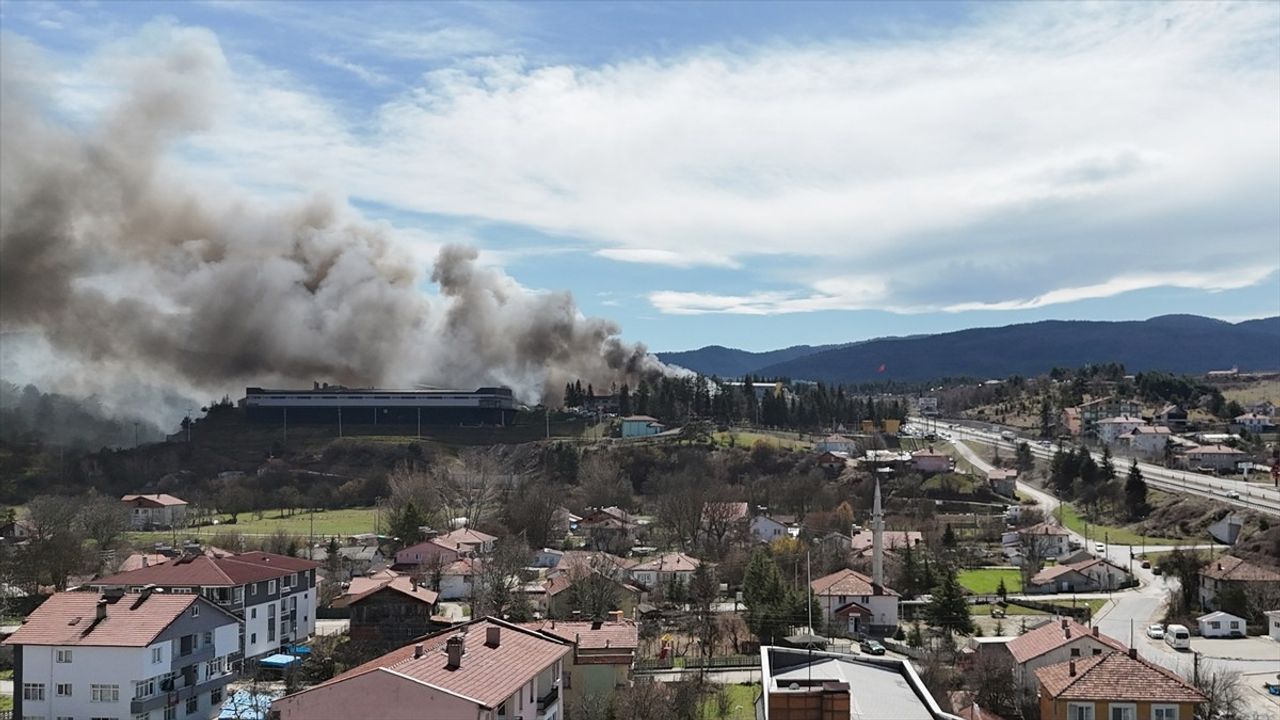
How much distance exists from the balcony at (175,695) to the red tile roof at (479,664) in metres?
8.99

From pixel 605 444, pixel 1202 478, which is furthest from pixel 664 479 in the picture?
pixel 1202 478

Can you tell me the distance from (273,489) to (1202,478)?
6424cm

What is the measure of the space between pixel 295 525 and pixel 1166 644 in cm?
4651

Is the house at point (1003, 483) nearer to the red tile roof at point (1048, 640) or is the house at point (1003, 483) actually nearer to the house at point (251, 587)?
the red tile roof at point (1048, 640)

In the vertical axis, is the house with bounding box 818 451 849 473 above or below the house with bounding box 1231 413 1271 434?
below

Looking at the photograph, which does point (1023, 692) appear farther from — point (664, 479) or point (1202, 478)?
point (1202, 478)

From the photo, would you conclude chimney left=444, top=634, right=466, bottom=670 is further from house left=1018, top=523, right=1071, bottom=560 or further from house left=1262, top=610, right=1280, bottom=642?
house left=1018, top=523, right=1071, bottom=560

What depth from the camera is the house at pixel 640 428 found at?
92.9 metres

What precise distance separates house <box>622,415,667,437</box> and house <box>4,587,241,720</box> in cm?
6684

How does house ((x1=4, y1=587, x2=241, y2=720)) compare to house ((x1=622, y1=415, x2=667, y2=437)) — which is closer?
house ((x1=4, y1=587, x2=241, y2=720))

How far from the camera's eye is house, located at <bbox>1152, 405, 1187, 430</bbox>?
97.1m

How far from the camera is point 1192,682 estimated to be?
26531 mm

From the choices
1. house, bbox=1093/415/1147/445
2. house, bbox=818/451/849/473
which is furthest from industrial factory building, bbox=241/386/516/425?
house, bbox=1093/415/1147/445

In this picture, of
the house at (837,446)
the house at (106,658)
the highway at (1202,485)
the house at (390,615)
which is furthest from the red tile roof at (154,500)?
the highway at (1202,485)
